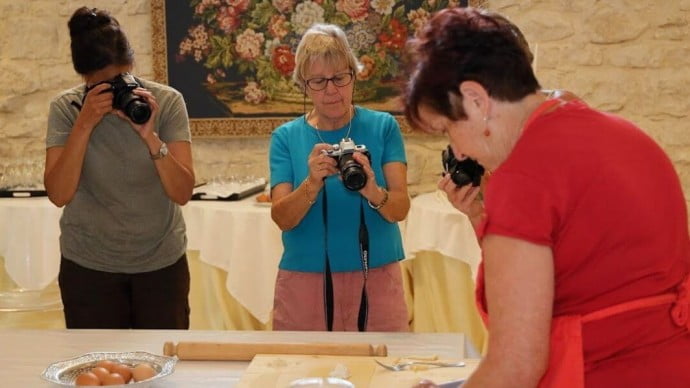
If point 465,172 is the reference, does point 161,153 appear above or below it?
below

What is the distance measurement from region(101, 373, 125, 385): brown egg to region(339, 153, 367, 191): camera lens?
2.62 ft

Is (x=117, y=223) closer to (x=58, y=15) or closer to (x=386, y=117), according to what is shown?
(x=386, y=117)

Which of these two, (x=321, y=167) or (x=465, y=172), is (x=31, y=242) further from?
(x=465, y=172)

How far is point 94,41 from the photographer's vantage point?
92.2 inches

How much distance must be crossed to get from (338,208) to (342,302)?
236mm

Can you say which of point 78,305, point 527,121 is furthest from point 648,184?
point 78,305

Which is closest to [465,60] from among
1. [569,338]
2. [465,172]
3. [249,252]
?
[569,338]

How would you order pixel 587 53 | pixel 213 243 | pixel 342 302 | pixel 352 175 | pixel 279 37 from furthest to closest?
pixel 279 37 < pixel 587 53 < pixel 213 243 < pixel 342 302 < pixel 352 175

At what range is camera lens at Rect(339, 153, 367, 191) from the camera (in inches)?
85.3

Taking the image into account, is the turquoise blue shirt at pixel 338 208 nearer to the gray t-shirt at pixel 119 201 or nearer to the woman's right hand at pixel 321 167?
the woman's right hand at pixel 321 167

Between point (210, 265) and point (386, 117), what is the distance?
1.41 meters

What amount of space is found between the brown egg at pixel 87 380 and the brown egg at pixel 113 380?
12 mm

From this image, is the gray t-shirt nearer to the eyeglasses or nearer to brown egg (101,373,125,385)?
the eyeglasses

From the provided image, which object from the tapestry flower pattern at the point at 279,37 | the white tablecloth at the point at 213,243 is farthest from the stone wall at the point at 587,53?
the white tablecloth at the point at 213,243
